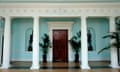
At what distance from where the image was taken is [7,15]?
893 centimetres

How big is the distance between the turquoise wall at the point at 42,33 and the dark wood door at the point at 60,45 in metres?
0.77

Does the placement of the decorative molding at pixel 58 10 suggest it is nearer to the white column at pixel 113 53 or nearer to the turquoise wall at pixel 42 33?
the white column at pixel 113 53

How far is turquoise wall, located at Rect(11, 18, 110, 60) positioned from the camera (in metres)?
11.7

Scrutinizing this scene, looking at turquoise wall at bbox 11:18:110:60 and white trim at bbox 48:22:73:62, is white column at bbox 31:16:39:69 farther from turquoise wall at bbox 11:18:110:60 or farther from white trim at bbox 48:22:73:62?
turquoise wall at bbox 11:18:110:60

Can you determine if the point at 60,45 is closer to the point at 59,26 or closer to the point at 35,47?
the point at 59,26

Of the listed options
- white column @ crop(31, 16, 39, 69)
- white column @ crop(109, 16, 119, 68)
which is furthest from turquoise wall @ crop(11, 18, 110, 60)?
white column @ crop(31, 16, 39, 69)

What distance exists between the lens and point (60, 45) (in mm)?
11664

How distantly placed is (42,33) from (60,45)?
1.68 metres

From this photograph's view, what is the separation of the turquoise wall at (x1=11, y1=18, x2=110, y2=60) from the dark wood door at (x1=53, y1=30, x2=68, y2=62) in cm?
77

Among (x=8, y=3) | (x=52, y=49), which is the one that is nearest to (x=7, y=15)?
(x=8, y=3)

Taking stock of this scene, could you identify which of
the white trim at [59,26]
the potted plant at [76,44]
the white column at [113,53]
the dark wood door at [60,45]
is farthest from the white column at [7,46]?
the white column at [113,53]

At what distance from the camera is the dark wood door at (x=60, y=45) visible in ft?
37.8

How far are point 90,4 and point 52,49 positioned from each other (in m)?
4.60

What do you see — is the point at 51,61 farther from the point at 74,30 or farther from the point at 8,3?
the point at 8,3
